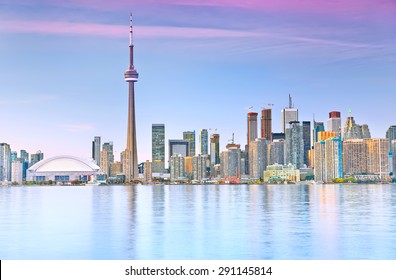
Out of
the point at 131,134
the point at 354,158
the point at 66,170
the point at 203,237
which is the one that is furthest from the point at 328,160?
the point at 203,237

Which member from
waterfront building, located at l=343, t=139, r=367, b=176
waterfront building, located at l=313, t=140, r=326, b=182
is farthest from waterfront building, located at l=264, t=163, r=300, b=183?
waterfront building, located at l=343, t=139, r=367, b=176

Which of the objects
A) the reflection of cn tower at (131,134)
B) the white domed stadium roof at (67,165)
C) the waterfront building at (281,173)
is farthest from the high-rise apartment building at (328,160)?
the white domed stadium roof at (67,165)

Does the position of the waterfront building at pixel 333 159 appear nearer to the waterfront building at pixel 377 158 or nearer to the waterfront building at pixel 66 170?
the waterfront building at pixel 377 158

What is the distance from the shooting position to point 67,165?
110688 millimetres

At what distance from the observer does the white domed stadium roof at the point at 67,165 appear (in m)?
108

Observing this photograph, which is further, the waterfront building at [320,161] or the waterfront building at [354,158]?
the waterfront building at [320,161]

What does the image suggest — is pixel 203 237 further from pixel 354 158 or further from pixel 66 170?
pixel 66 170

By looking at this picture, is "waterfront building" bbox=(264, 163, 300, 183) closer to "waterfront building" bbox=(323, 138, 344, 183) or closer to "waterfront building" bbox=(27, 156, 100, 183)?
"waterfront building" bbox=(323, 138, 344, 183)

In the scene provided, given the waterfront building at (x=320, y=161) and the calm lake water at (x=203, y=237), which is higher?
the waterfront building at (x=320, y=161)

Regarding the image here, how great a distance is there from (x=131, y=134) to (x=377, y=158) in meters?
39.2

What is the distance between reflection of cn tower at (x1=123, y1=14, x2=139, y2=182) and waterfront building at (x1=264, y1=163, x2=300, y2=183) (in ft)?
66.3

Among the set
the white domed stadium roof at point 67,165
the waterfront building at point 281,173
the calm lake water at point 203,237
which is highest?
the white domed stadium roof at point 67,165
